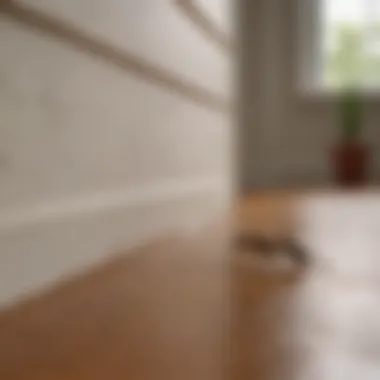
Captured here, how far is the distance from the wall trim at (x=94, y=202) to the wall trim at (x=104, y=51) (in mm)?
162

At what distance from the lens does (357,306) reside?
2.30ft

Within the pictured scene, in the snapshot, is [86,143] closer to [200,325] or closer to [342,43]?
[200,325]

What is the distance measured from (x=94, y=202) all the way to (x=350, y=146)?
2372 mm

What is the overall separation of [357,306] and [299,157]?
111 inches

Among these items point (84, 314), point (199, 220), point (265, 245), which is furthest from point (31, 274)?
point (199, 220)

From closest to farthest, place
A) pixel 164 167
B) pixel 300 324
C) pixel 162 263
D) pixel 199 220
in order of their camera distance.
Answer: pixel 300 324, pixel 162 263, pixel 164 167, pixel 199 220

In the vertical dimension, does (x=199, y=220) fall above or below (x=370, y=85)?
below

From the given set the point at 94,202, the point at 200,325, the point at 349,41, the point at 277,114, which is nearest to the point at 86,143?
the point at 94,202

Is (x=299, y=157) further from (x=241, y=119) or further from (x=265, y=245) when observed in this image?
(x=265, y=245)

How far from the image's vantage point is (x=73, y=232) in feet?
3.12

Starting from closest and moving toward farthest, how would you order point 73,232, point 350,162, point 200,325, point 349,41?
point 200,325 → point 73,232 → point 350,162 → point 349,41

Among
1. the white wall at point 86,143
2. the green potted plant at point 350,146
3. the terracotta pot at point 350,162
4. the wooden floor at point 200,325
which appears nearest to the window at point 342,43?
the green potted plant at point 350,146

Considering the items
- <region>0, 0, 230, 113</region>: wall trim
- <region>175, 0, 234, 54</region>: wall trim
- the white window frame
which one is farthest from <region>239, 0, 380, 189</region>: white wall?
<region>0, 0, 230, 113</region>: wall trim

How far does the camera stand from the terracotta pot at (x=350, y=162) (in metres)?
3.25
